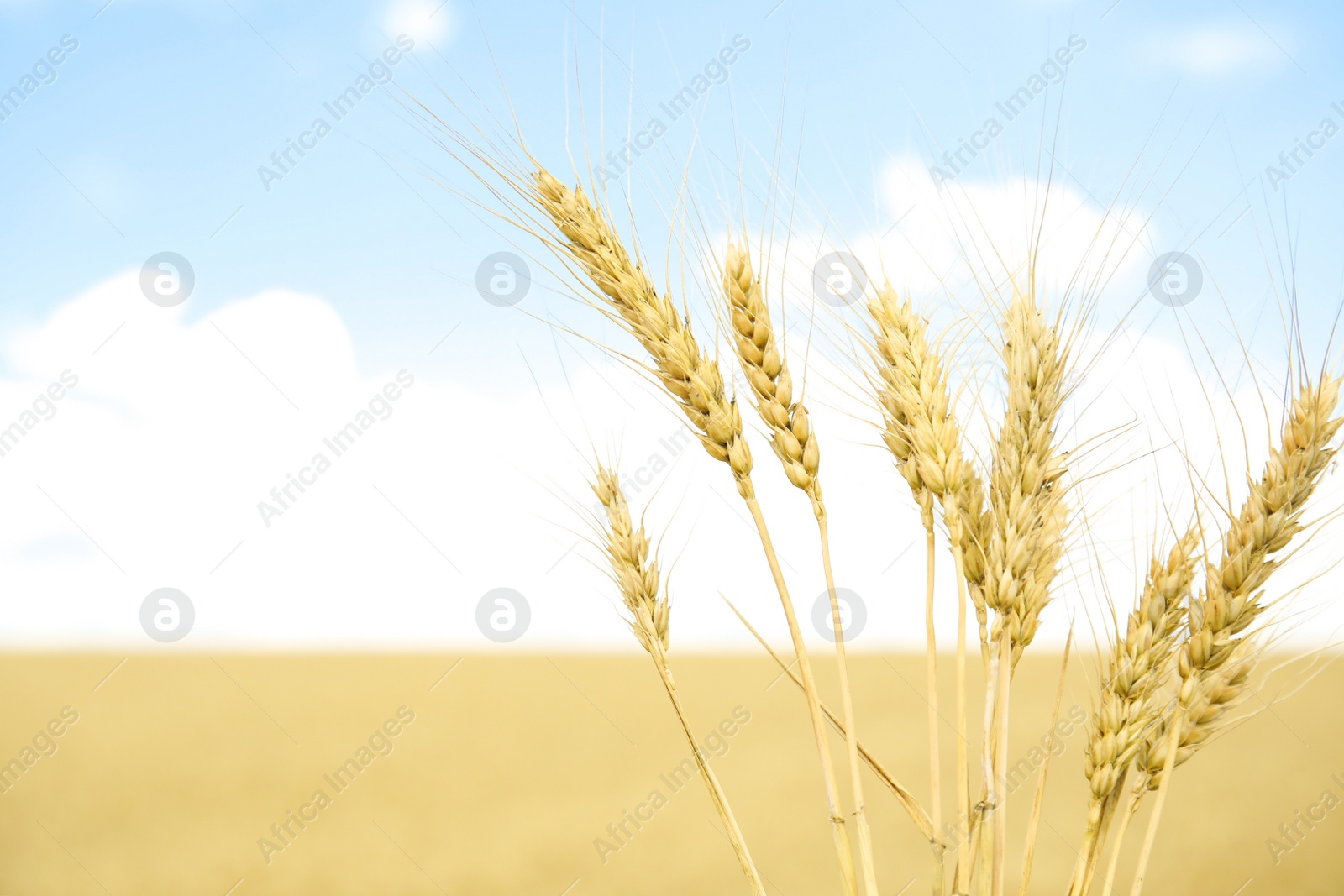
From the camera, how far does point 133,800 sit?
510 cm

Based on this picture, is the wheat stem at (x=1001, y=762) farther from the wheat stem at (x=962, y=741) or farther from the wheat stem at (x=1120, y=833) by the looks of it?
the wheat stem at (x=1120, y=833)

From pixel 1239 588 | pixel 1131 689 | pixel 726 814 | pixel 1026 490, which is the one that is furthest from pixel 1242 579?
pixel 726 814

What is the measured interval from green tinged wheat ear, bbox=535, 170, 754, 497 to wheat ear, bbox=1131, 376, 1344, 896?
1.94 ft

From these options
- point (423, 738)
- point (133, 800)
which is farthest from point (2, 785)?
point (423, 738)

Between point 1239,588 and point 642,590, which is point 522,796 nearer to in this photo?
point 642,590

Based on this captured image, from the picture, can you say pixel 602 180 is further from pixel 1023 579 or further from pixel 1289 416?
pixel 1289 416

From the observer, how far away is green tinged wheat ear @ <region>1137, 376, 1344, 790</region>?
1005 millimetres

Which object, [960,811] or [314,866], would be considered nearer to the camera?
[960,811]

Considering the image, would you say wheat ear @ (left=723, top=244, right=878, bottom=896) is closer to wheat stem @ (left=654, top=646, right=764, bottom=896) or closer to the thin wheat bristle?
the thin wheat bristle

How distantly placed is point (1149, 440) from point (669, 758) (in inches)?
196

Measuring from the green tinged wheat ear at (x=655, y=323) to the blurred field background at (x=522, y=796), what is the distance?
1804 mm

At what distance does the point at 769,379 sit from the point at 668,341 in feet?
0.45

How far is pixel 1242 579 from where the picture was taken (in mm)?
1006

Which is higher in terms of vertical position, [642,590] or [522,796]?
[642,590]
